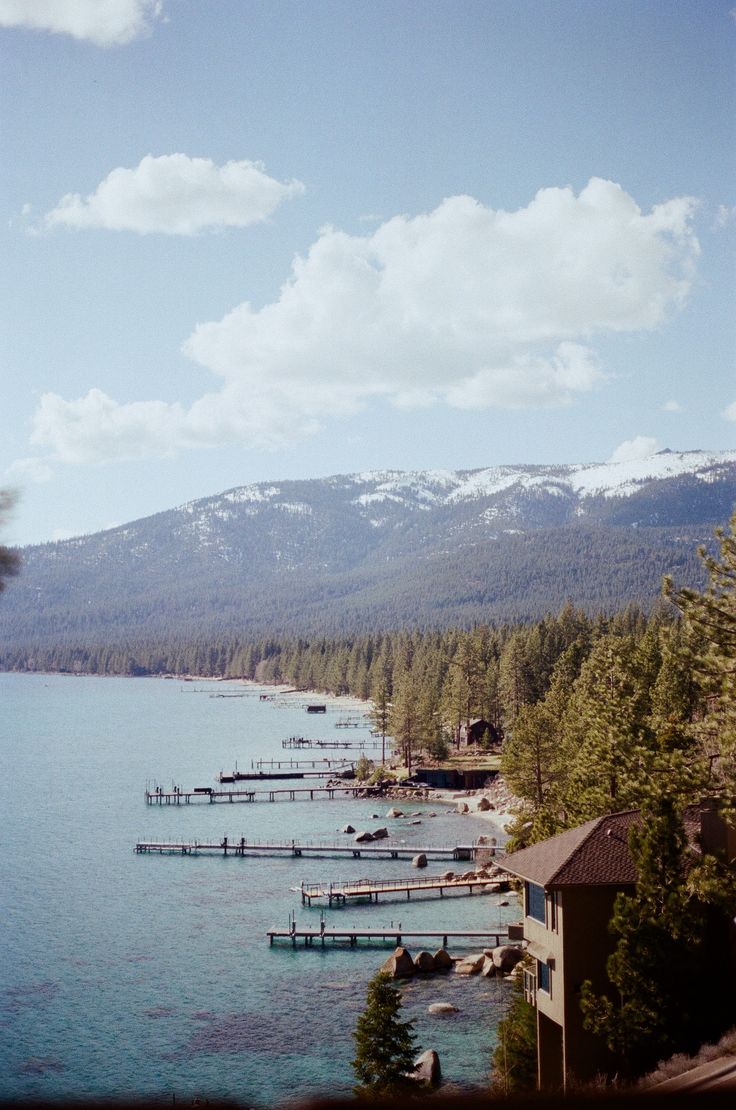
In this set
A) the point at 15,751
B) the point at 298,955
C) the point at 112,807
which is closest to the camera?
the point at 298,955

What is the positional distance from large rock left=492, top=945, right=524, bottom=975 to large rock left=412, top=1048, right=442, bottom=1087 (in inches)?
345

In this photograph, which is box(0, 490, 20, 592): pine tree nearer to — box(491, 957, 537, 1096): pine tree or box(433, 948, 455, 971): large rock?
box(491, 957, 537, 1096): pine tree

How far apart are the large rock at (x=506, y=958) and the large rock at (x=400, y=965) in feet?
9.41

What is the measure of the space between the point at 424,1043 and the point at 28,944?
17171mm

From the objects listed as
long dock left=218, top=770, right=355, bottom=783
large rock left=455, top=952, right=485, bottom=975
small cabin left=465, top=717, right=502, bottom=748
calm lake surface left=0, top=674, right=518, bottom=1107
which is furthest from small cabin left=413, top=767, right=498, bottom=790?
large rock left=455, top=952, right=485, bottom=975

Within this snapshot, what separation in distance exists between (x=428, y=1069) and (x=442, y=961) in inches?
401

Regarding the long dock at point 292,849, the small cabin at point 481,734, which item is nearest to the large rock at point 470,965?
the long dock at point 292,849

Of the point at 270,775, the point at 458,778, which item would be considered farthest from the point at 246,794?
the point at 458,778

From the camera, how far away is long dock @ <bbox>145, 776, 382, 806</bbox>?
73.1m

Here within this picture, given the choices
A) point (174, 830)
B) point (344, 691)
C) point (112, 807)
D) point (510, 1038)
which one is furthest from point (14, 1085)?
point (344, 691)

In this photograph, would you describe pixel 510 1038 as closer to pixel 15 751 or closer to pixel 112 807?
pixel 112 807

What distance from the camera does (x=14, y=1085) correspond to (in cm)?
2567

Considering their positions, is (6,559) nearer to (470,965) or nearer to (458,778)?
(470,965)

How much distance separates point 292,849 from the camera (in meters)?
55.3
